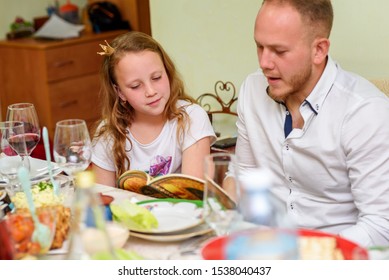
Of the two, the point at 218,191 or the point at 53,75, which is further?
the point at 53,75

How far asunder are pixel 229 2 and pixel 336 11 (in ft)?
2.14

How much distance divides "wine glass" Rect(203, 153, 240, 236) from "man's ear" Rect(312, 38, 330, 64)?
0.74 meters

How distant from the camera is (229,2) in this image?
9.97 ft

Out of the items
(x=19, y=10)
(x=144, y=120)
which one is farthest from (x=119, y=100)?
(x=19, y=10)

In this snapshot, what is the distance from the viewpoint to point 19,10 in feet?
16.2

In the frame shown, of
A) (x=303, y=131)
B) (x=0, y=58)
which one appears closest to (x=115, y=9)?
(x=0, y=58)

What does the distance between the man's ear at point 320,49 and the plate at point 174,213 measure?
0.62m

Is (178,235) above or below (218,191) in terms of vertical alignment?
below

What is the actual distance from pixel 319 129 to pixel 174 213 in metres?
0.59

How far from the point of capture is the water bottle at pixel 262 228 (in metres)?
0.94

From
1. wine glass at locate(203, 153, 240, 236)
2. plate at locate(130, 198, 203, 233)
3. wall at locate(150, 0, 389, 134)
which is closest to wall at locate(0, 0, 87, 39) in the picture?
wall at locate(150, 0, 389, 134)

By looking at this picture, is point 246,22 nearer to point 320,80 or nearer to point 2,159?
point 320,80

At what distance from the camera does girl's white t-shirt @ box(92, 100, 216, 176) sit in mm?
2199

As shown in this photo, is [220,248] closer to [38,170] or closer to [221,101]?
[38,170]
